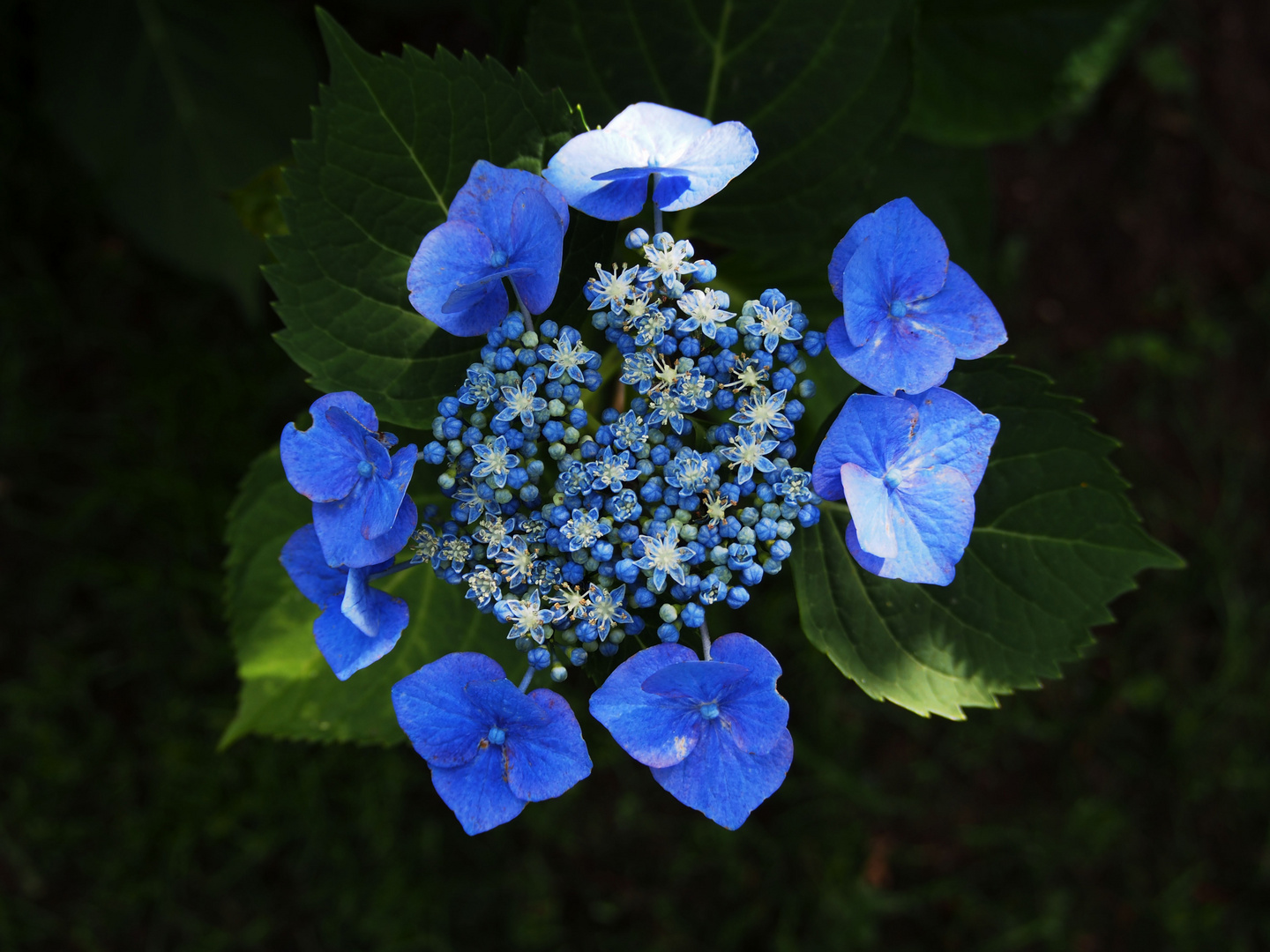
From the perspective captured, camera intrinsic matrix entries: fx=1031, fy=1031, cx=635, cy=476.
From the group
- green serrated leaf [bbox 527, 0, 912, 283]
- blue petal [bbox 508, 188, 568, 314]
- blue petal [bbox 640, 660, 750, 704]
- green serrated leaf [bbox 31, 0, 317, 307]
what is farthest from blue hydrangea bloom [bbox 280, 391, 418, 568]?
green serrated leaf [bbox 31, 0, 317, 307]

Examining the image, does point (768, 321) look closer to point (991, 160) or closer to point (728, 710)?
point (728, 710)

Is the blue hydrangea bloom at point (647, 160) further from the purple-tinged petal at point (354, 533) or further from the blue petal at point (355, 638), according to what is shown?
the blue petal at point (355, 638)

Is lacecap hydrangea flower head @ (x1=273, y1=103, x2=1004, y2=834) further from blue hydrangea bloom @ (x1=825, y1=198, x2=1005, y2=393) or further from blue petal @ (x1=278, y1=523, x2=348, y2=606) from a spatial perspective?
blue petal @ (x1=278, y1=523, x2=348, y2=606)

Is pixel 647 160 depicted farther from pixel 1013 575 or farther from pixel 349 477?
pixel 1013 575

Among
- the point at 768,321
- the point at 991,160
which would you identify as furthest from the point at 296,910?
the point at 991,160

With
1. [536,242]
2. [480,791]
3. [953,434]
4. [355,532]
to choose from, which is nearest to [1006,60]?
[953,434]

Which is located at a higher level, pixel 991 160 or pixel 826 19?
pixel 826 19
